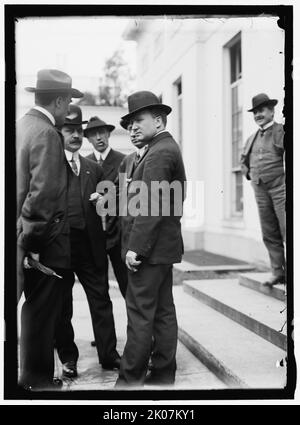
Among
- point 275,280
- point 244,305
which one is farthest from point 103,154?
point 275,280

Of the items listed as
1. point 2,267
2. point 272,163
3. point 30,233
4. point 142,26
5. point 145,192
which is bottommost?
point 2,267

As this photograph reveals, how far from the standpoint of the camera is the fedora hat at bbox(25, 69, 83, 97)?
2.85 metres

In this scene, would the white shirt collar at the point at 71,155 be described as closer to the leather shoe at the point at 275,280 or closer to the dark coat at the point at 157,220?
the dark coat at the point at 157,220

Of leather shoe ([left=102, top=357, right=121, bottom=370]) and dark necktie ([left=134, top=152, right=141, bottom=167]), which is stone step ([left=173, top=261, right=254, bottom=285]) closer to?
leather shoe ([left=102, top=357, right=121, bottom=370])

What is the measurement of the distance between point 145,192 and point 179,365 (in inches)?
52.9

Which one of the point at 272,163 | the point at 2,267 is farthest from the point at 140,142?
the point at 272,163

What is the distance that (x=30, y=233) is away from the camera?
2715 millimetres

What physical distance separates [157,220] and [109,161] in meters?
0.95

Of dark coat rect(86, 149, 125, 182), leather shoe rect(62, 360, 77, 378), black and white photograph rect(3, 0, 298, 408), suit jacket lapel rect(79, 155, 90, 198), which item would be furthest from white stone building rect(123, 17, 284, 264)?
leather shoe rect(62, 360, 77, 378)

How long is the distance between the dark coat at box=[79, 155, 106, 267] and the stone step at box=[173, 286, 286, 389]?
0.98 m

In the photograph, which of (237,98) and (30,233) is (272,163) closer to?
(237,98)

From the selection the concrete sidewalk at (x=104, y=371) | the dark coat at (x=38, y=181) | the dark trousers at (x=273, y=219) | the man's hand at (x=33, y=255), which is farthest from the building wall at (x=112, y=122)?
the concrete sidewalk at (x=104, y=371)

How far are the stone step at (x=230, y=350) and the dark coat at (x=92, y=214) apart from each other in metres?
0.98

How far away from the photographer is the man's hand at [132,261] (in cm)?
290
